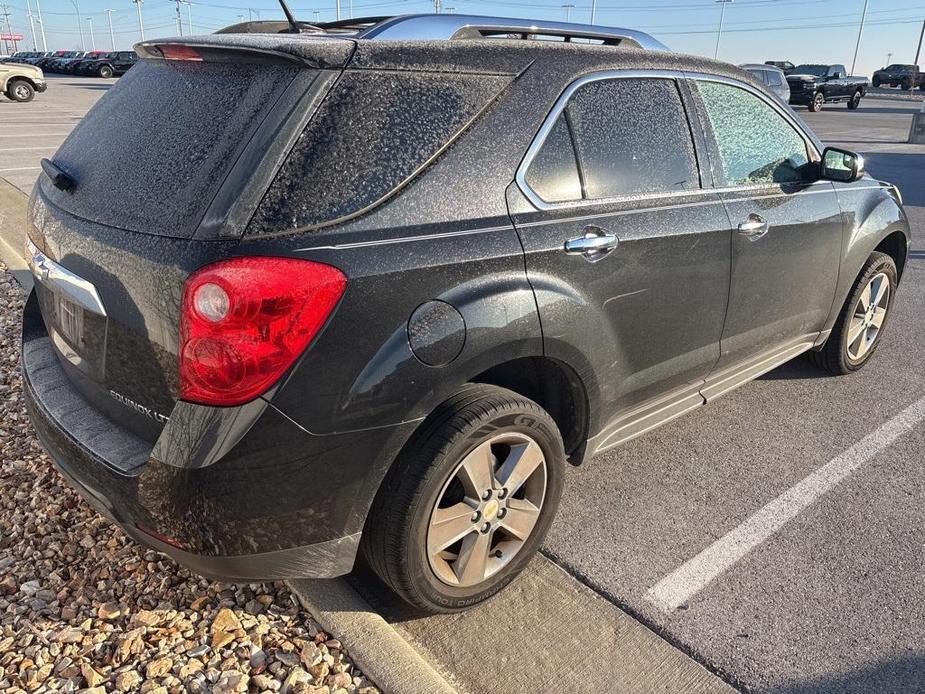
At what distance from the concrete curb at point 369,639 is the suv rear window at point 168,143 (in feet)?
4.23

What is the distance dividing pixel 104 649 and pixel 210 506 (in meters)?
0.74

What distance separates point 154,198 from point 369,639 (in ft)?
4.80

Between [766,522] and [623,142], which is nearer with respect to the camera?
[623,142]

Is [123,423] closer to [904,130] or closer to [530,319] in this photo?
[530,319]

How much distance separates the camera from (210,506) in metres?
1.99

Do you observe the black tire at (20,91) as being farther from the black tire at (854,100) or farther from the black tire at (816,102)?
the black tire at (854,100)

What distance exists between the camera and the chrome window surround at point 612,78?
8.07 feet

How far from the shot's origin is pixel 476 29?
2586mm

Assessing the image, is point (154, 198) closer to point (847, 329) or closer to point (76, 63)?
point (847, 329)

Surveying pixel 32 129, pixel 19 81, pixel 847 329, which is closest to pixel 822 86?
pixel 32 129

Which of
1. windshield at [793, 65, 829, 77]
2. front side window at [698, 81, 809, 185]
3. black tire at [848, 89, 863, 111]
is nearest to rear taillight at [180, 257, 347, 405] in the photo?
front side window at [698, 81, 809, 185]

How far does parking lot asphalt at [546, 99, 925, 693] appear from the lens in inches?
96.5

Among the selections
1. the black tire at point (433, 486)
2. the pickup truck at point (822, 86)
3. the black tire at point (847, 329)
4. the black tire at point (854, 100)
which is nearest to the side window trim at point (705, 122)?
the black tire at point (847, 329)

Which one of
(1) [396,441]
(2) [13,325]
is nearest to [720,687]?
(1) [396,441]
